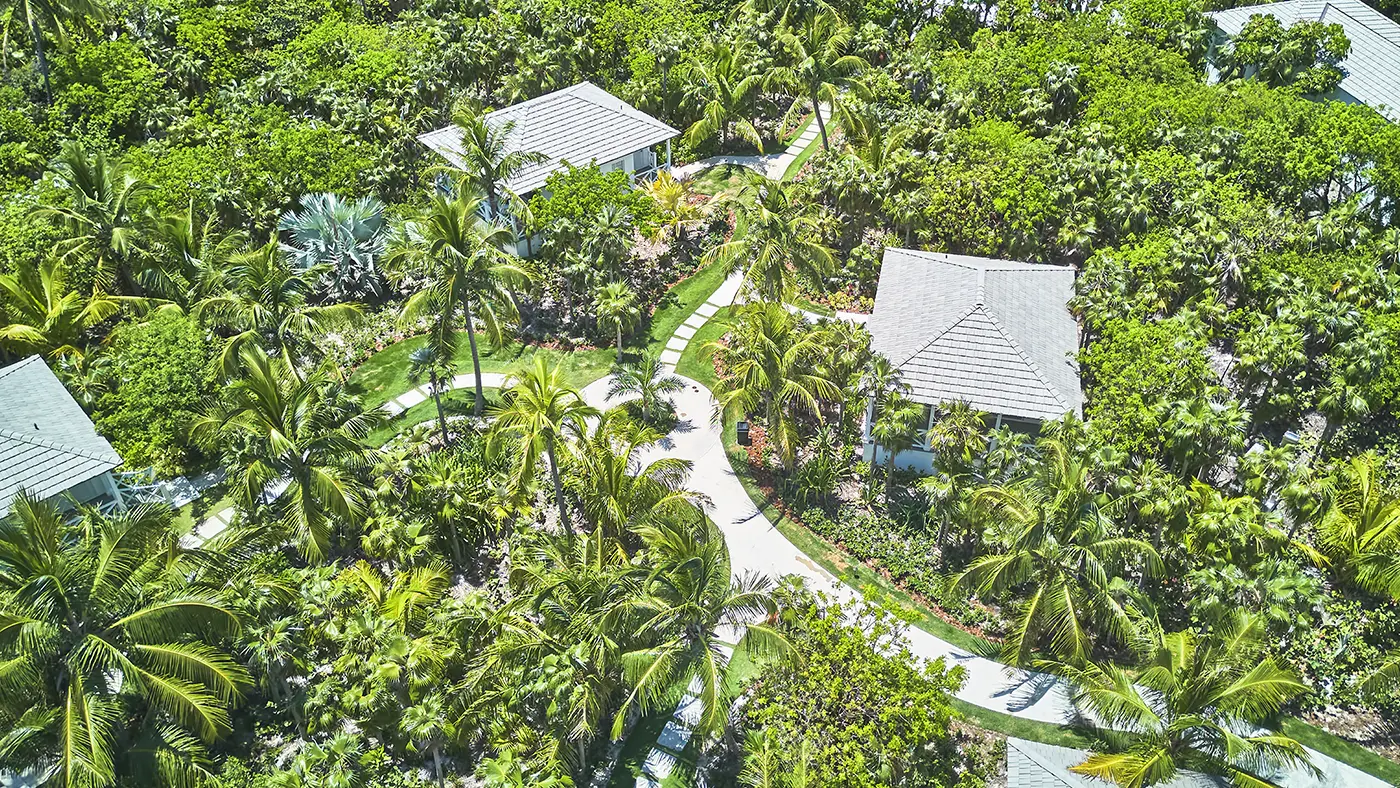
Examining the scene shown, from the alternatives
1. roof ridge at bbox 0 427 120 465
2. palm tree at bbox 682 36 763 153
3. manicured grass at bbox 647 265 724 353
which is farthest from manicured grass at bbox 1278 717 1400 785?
roof ridge at bbox 0 427 120 465

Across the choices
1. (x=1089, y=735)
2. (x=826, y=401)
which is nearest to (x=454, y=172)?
(x=826, y=401)

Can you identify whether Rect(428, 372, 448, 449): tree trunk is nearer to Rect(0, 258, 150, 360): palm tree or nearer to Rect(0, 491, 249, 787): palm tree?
Rect(0, 491, 249, 787): palm tree

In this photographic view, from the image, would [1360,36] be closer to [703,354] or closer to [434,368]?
[703,354]

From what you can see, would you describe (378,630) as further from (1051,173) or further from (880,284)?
(1051,173)

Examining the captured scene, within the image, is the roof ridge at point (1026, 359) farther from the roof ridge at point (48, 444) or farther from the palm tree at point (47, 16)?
the palm tree at point (47, 16)

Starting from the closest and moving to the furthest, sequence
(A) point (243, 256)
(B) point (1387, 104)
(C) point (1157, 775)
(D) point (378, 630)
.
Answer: (C) point (1157, 775) → (D) point (378, 630) → (A) point (243, 256) → (B) point (1387, 104)
